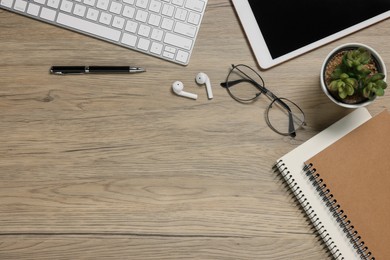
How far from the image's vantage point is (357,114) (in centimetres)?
84

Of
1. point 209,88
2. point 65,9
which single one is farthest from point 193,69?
point 65,9

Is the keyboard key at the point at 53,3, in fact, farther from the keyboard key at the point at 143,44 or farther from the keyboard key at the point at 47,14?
the keyboard key at the point at 143,44

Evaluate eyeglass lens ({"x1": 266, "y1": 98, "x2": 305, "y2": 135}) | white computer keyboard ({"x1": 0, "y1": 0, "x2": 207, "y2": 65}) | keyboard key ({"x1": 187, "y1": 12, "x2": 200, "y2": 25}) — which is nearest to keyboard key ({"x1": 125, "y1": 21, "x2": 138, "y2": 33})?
white computer keyboard ({"x1": 0, "y1": 0, "x2": 207, "y2": 65})

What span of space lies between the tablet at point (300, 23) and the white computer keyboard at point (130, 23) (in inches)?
5.6

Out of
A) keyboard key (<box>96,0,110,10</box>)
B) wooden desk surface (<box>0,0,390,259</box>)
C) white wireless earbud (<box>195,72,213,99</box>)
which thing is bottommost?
wooden desk surface (<box>0,0,390,259</box>)

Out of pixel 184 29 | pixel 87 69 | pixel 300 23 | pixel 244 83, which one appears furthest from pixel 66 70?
pixel 300 23

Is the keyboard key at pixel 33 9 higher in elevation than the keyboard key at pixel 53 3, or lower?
lower

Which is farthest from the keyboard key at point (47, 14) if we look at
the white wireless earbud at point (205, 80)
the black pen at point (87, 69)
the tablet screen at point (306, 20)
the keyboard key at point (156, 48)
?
the tablet screen at point (306, 20)

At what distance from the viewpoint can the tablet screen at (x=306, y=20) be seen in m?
0.85

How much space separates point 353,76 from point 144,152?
16.7 inches

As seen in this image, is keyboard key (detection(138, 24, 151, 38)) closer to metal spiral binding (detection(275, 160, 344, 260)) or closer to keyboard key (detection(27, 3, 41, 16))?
keyboard key (detection(27, 3, 41, 16))

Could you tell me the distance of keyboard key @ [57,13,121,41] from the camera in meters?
0.85

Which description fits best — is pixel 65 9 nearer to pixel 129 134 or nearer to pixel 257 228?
pixel 129 134

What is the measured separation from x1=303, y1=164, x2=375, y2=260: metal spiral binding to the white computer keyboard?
345mm
